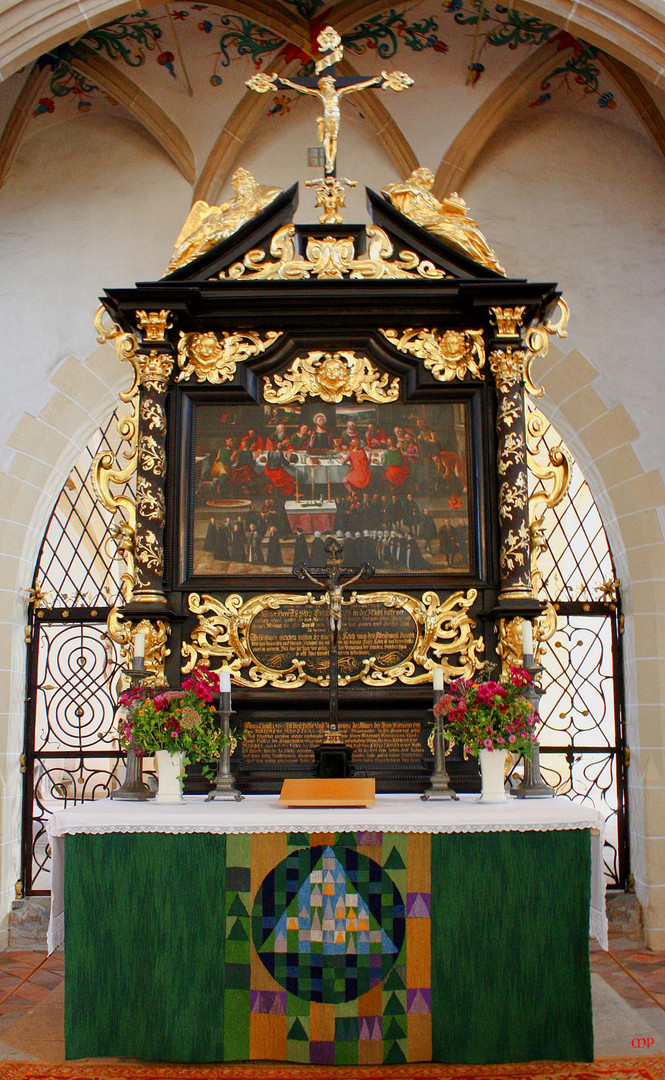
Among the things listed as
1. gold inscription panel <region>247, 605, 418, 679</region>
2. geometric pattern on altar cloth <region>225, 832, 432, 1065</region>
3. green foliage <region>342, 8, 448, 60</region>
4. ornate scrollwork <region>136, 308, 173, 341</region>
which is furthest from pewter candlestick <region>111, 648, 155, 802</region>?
green foliage <region>342, 8, 448, 60</region>

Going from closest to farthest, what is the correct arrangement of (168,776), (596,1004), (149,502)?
(168,776)
(596,1004)
(149,502)

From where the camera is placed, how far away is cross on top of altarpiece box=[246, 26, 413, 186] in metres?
5.75

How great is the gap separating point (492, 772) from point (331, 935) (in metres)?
1.12

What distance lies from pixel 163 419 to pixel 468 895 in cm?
307

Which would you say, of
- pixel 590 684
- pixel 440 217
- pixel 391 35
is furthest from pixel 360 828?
pixel 391 35

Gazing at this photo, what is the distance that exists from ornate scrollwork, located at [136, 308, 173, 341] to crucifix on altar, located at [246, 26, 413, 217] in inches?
46.4

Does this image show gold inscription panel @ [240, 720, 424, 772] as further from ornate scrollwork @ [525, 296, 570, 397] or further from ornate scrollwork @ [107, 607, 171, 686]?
ornate scrollwork @ [525, 296, 570, 397]

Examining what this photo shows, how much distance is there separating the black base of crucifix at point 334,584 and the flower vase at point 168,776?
0.84 metres

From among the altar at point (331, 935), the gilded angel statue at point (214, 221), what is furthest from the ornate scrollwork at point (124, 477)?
the altar at point (331, 935)

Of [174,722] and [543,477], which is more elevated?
[543,477]

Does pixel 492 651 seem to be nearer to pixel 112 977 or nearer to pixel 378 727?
pixel 378 727

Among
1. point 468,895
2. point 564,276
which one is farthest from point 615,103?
point 468,895

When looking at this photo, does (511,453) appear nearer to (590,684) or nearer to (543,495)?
(543,495)

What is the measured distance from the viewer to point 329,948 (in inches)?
163
